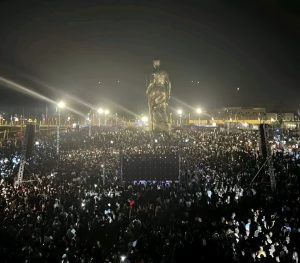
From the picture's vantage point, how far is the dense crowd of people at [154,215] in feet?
33.3

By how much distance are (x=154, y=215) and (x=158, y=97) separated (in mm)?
A: 30552

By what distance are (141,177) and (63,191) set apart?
6229mm

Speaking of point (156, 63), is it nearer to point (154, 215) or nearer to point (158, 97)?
point (158, 97)

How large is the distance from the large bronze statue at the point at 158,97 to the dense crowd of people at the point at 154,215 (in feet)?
61.5

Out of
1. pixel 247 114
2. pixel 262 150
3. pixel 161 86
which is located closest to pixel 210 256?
pixel 262 150

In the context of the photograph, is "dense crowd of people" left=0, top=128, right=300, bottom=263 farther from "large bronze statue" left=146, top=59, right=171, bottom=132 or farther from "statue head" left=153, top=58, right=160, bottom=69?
"statue head" left=153, top=58, right=160, bottom=69

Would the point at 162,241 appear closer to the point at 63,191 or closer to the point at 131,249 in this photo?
the point at 131,249

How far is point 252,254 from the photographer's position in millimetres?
10125

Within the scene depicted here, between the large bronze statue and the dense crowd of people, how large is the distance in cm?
1874

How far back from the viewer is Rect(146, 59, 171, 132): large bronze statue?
42219mm

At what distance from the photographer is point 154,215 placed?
13.5m

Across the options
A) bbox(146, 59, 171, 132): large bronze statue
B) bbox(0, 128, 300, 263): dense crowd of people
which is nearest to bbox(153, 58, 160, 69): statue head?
bbox(146, 59, 171, 132): large bronze statue

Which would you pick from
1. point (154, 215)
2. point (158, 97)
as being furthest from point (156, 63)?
point (154, 215)

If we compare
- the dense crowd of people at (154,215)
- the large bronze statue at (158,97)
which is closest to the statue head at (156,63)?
the large bronze statue at (158,97)
